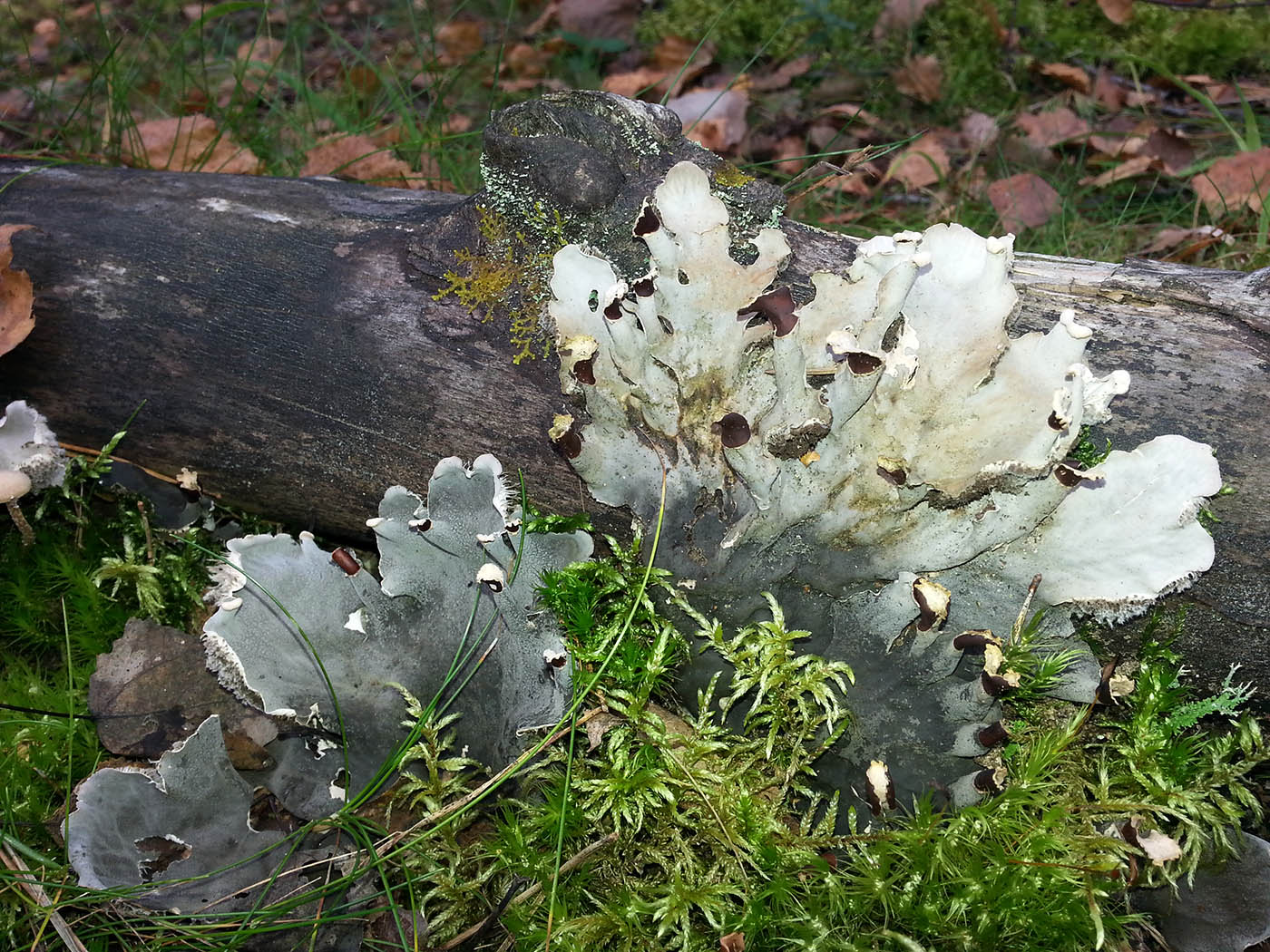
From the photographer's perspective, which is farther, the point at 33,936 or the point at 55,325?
the point at 55,325

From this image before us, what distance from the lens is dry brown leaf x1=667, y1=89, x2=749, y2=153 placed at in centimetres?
477

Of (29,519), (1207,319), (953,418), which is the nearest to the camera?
(953,418)

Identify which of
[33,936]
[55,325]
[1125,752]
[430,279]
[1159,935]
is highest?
[430,279]

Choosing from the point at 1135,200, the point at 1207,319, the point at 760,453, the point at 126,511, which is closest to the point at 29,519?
the point at 126,511

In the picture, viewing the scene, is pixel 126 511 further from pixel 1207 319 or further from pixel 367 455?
pixel 1207 319

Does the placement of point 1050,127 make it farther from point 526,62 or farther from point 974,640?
point 974,640

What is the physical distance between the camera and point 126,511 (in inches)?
111

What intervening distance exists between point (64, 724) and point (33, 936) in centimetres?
56

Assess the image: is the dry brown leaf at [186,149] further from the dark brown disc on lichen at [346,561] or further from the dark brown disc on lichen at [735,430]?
the dark brown disc on lichen at [735,430]

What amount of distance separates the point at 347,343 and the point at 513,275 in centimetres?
50

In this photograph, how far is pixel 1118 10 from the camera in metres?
4.94

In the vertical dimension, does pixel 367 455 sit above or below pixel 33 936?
above

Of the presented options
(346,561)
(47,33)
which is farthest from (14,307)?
(47,33)

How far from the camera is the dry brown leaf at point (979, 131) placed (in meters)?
4.66
